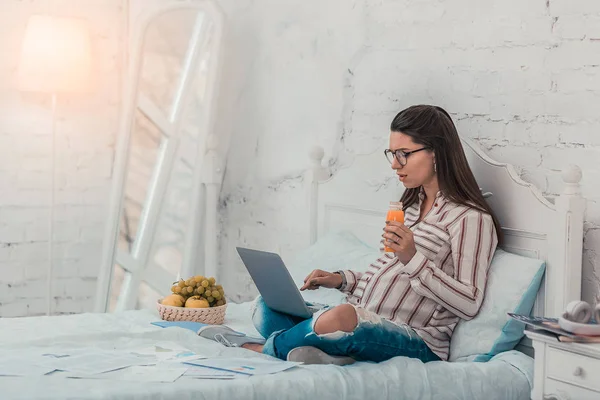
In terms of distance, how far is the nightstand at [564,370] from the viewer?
6.89 feet

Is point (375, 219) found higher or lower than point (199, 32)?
lower

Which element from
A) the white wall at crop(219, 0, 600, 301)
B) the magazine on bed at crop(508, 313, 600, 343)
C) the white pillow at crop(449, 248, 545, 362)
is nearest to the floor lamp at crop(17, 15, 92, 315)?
the white wall at crop(219, 0, 600, 301)

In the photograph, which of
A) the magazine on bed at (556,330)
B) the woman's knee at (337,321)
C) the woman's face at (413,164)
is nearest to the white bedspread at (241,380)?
the woman's knee at (337,321)

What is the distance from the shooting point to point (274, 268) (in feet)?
8.32

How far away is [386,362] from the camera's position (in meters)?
2.38

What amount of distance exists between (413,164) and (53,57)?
1902mm

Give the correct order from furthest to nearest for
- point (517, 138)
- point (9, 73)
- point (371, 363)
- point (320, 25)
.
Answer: point (9, 73)
point (320, 25)
point (517, 138)
point (371, 363)

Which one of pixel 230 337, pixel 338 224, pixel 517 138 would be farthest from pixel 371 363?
pixel 338 224

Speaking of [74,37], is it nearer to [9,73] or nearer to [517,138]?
[9,73]

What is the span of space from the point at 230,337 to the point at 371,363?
476 mm

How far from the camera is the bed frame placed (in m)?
2.48

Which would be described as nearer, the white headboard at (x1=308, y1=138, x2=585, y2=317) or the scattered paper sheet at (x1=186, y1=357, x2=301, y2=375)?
the scattered paper sheet at (x1=186, y1=357, x2=301, y2=375)

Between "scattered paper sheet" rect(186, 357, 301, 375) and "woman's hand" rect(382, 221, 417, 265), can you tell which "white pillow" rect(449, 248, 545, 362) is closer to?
"woman's hand" rect(382, 221, 417, 265)

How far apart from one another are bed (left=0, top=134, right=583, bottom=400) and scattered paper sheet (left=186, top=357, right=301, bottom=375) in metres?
0.03
